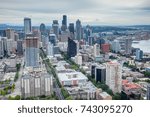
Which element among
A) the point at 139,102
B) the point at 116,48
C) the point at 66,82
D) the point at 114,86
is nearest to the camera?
the point at 139,102

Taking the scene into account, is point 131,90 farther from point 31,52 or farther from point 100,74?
point 31,52

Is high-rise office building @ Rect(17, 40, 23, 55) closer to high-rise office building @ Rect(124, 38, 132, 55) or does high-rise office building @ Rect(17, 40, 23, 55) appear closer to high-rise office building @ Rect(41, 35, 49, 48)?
high-rise office building @ Rect(41, 35, 49, 48)

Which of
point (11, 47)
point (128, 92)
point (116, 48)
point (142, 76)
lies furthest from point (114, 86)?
point (11, 47)

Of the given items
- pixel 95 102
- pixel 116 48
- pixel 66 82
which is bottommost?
pixel 66 82

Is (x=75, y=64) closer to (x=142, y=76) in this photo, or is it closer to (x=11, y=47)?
(x=142, y=76)

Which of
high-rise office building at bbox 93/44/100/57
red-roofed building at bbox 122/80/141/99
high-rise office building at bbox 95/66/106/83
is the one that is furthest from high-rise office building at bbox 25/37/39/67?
red-roofed building at bbox 122/80/141/99
